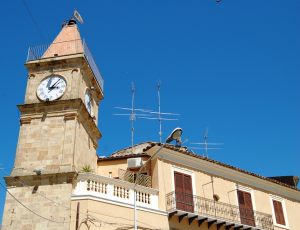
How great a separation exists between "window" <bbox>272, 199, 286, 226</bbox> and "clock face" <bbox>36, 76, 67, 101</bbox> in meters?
15.1

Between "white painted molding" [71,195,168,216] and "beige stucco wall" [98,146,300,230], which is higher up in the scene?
"beige stucco wall" [98,146,300,230]

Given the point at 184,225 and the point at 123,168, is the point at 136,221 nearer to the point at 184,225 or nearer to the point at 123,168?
the point at 184,225

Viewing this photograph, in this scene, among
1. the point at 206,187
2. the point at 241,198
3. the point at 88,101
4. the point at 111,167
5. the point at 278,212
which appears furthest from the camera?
the point at 278,212

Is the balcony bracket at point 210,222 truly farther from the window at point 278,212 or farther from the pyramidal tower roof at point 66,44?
the pyramidal tower roof at point 66,44

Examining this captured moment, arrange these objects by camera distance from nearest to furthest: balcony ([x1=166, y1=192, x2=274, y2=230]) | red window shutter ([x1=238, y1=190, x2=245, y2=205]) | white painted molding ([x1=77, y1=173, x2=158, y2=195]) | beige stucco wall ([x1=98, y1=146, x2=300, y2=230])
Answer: white painted molding ([x1=77, y1=173, x2=158, y2=195]) → balcony ([x1=166, y1=192, x2=274, y2=230]) → beige stucco wall ([x1=98, y1=146, x2=300, y2=230]) → red window shutter ([x1=238, y1=190, x2=245, y2=205])

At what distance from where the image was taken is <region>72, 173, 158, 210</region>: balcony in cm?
2067

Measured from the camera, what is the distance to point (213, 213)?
24.5 meters

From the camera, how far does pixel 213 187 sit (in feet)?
85.2

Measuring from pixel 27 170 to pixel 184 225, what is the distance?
8443 millimetres

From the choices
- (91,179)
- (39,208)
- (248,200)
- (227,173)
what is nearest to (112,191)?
(91,179)

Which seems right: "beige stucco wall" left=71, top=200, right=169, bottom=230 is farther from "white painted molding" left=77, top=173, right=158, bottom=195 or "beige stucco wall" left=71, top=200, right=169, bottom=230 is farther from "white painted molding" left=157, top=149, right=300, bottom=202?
"white painted molding" left=157, top=149, right=300, bottom=202

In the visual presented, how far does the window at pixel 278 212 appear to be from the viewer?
1109 inches

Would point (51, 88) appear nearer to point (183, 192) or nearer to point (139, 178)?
point (139, 178)

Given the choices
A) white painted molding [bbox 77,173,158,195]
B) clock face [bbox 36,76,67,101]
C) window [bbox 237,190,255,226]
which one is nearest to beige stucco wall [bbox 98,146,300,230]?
window [bbox 237,190,255,226]
